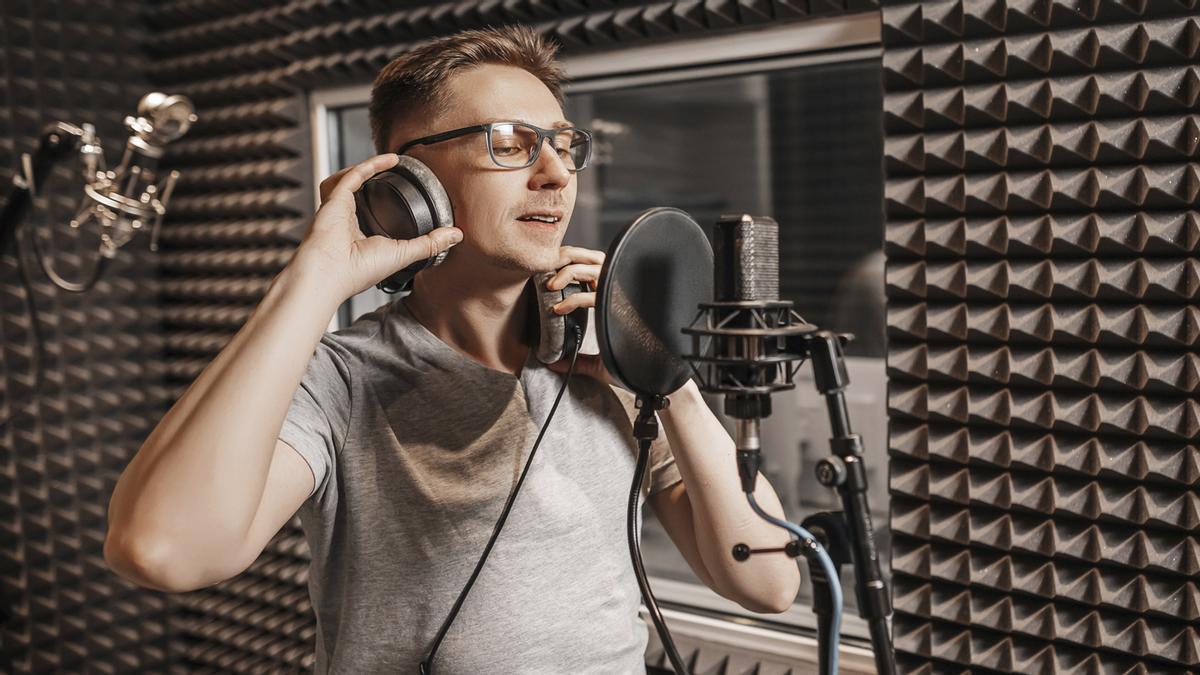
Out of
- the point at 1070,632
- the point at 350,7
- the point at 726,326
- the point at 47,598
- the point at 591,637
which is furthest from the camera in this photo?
the point at 47,598

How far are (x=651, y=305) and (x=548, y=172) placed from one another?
1.08ft

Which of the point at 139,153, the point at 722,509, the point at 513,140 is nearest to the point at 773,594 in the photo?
the point at 722,509

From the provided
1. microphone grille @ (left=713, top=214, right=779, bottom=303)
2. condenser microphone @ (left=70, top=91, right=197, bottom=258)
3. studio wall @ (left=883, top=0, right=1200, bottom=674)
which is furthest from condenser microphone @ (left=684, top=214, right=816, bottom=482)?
condenser microphone @ (left=70, top=91, right=197, bottom=258)

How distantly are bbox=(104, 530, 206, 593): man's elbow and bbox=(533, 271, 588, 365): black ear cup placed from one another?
50cm

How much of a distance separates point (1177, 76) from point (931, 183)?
0.36 metres

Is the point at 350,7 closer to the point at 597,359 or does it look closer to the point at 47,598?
the point at 597,359

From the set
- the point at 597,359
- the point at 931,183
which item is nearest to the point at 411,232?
the point at 597,359

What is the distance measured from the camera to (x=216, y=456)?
2.94ft

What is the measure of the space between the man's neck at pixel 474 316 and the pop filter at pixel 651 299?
14.0 inches

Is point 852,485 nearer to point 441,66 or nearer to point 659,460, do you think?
point 659,460

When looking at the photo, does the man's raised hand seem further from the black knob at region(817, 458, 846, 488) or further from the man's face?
the black knob at region(817, 458, 846, 488)

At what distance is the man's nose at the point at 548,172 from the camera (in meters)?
1.14

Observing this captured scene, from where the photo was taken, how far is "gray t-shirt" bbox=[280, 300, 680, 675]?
3.74 feet

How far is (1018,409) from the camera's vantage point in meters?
1.42
